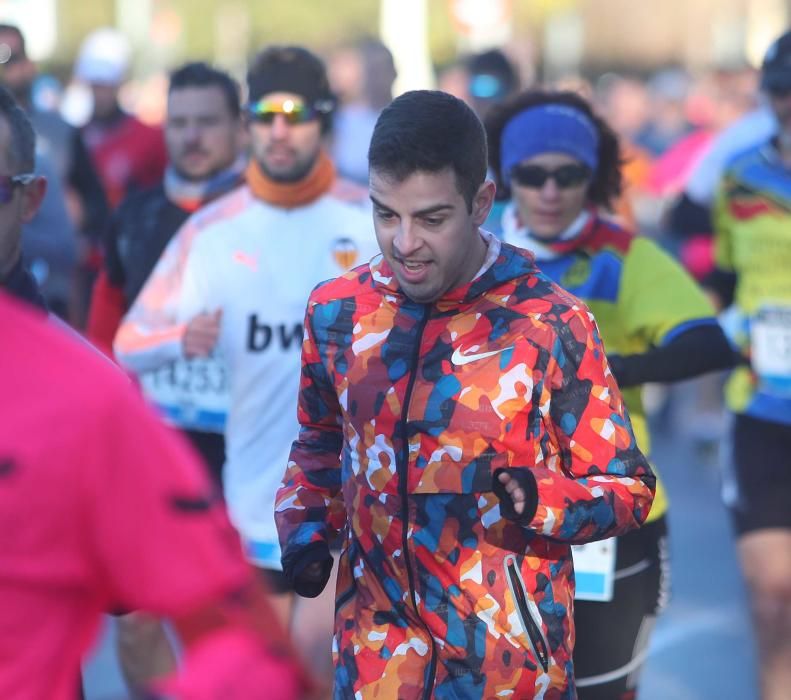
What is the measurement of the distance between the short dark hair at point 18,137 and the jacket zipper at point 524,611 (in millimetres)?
1150

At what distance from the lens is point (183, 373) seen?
5801mm

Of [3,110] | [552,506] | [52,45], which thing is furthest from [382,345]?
[52,45]

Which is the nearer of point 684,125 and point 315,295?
point 315,295

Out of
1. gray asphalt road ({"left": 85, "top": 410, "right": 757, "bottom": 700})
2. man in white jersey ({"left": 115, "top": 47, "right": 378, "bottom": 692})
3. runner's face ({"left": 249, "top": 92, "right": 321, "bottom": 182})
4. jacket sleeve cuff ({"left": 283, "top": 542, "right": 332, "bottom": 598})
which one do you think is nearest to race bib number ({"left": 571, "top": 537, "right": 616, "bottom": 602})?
man in white jersey ({"left": 115, "top": 47, "right": 378, "bottom": 692})

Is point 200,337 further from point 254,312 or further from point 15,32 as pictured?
point 15,32

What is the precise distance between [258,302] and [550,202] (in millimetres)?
964

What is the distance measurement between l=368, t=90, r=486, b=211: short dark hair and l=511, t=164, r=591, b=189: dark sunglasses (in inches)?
55.4

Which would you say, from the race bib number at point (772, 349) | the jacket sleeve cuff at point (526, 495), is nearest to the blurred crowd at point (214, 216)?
the race bib number at point (772, 349)

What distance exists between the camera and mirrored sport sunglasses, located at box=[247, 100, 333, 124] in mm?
5711

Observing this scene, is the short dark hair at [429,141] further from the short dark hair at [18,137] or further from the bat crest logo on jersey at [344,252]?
the bat crest logo on jersey at [344,252]

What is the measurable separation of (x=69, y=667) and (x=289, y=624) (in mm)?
2892

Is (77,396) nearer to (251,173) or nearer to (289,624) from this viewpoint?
(289,624)

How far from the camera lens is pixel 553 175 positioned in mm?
4871

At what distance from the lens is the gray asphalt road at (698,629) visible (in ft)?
22.4
